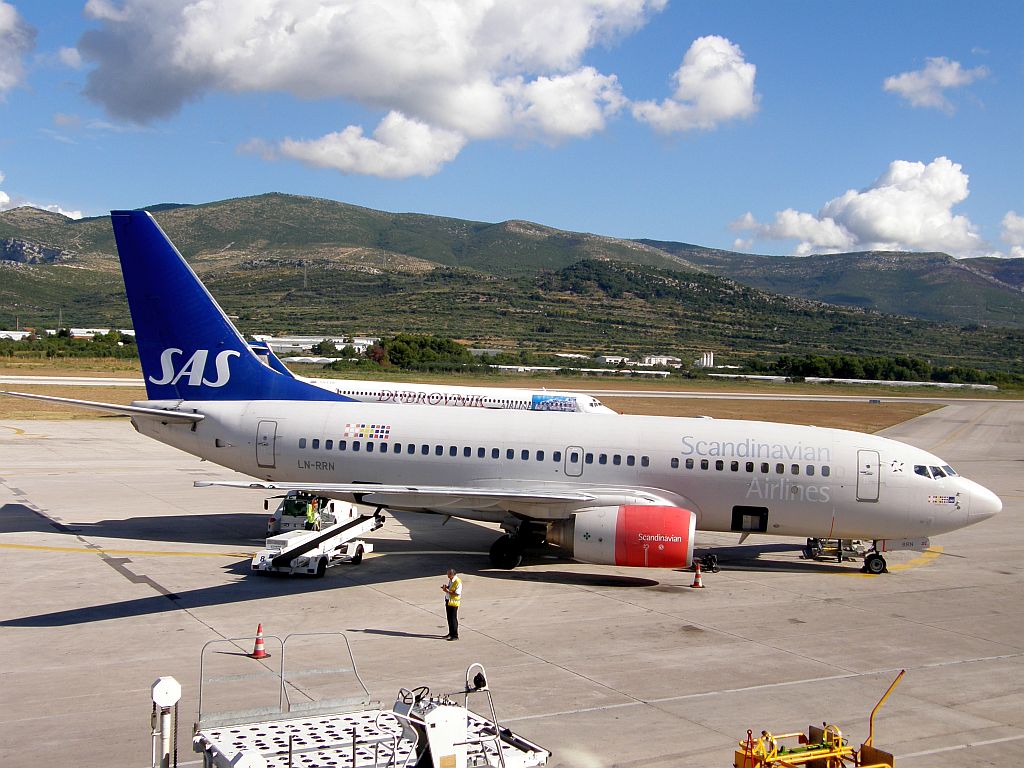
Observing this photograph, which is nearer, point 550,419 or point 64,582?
point 64,582

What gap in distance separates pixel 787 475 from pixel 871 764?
14298 millimetres

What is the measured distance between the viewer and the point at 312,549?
Result: 22984 millimetres

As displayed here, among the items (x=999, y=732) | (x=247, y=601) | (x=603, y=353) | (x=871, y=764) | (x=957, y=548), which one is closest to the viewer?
(x=871, y=764)

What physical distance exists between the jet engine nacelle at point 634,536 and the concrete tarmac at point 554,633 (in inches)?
34.6

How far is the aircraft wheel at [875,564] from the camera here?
2523 cm

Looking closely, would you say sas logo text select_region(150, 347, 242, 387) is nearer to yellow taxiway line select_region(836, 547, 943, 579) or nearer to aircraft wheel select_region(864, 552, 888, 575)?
yellow taxiway line select_region(836, 547, 943, 579)

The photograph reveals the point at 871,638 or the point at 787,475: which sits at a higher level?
the point at 787,475

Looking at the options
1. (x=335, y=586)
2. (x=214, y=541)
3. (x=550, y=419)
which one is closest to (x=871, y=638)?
(x=550, y=419)

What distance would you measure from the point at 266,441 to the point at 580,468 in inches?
363

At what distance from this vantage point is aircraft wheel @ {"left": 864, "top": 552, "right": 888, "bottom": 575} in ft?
82.8

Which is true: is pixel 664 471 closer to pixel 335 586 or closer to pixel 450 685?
pixel 335 586

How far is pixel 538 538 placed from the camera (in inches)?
1022

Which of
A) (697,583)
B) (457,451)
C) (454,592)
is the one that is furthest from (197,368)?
(697,583)

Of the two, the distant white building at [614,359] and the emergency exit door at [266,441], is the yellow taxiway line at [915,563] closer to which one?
the emergency exit door at [266,441]
